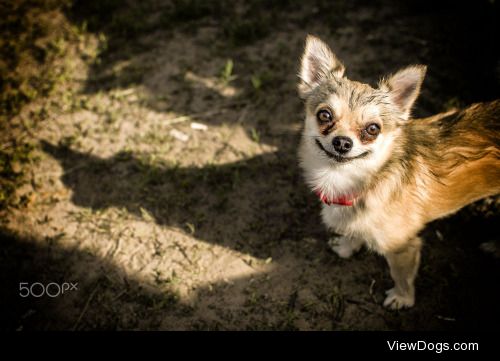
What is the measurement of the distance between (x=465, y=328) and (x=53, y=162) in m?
5.08

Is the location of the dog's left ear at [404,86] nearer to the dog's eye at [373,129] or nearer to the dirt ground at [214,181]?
the dog's eye at [373,129]

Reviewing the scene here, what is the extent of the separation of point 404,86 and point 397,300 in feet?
6.48

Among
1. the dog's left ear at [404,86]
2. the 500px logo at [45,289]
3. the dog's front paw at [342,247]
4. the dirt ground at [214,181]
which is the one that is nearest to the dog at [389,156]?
the dog's left ear at [404,86]

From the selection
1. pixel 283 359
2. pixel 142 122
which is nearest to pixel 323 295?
pixel 283 359

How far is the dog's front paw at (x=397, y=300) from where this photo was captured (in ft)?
10.2

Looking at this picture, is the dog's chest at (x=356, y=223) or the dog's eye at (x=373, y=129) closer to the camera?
the dog's eye at (x=373, y=129)

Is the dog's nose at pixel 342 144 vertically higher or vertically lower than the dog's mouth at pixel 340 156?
higher

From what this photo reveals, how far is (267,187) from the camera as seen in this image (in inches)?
158

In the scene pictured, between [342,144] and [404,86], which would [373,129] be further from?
[404,86]

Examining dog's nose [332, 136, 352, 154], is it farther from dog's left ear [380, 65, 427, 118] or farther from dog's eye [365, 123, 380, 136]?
dog's left ear [380, 65, 427, 118]

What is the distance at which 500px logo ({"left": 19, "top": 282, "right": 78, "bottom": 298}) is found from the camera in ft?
11.4

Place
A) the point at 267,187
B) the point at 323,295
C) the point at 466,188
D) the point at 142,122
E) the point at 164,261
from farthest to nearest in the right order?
the point at 142,122
the point at 267,187
the point at 164,261
the point at 323,295
the point at 466,188

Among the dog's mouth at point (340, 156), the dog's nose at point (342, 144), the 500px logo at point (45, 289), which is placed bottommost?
the 500px logo at point (45, 289)

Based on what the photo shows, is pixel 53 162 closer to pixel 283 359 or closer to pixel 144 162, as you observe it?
pixel 144 162
